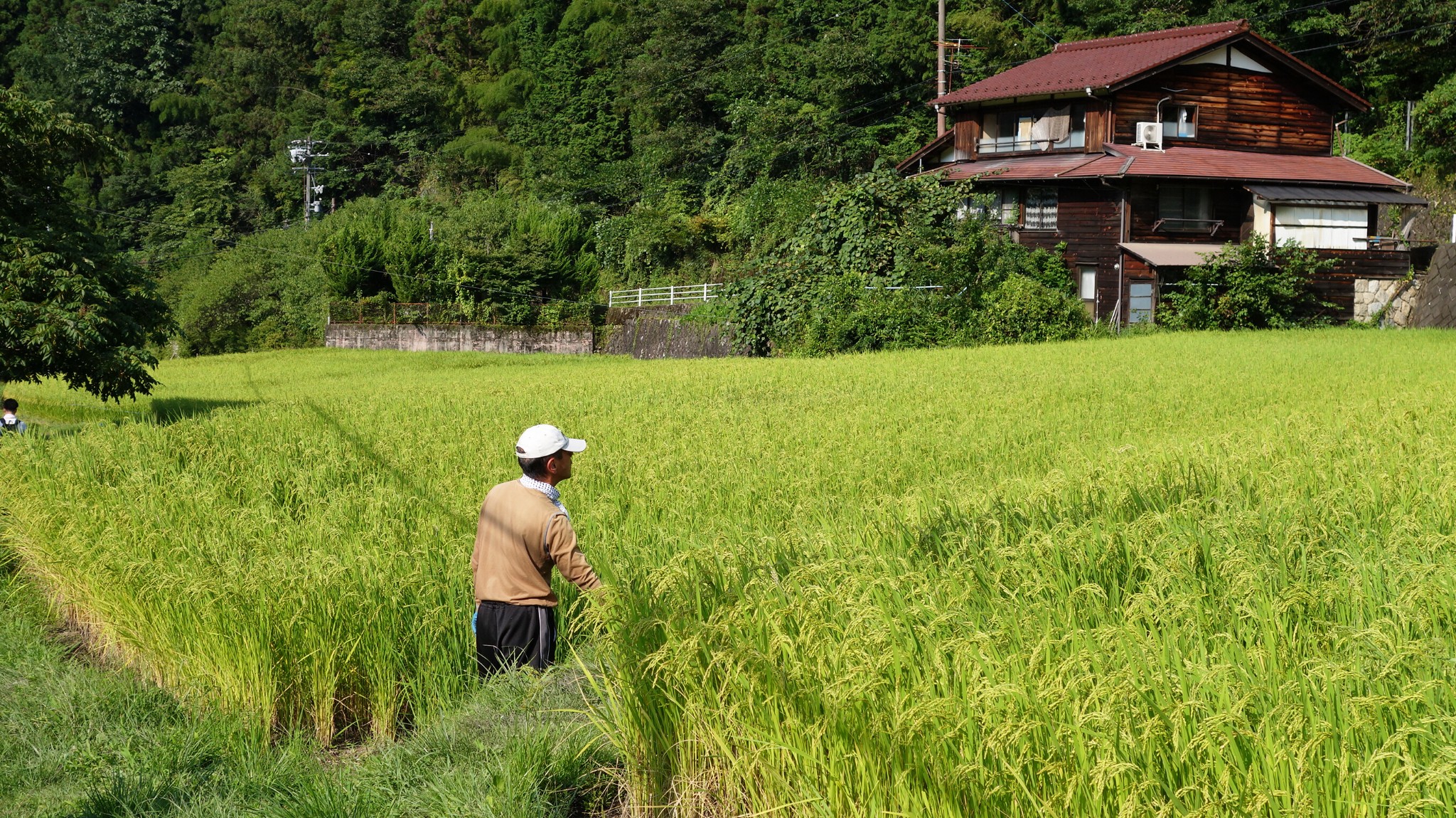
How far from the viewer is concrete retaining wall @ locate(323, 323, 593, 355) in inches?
1475

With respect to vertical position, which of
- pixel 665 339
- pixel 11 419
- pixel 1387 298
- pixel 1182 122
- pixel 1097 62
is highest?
pixel 1097 62

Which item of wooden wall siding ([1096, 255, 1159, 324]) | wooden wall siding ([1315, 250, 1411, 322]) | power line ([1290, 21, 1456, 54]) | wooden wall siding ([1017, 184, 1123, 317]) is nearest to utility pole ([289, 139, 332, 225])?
wooden wall siding ([1017, 184, 1123, 317])

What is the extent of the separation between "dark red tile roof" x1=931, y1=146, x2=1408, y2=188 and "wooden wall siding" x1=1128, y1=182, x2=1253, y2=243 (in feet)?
2.47

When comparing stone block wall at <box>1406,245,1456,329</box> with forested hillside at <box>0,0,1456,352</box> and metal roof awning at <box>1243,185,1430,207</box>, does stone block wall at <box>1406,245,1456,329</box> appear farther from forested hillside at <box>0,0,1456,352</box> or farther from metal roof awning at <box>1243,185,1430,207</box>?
forested hillside at <box>0,0,1456,352</box>

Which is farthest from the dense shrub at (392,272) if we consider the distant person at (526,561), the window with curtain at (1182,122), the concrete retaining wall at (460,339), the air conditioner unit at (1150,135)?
the distant person at (526,561)

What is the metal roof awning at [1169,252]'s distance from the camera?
1136 inches

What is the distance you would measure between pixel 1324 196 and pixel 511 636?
99.1 ft

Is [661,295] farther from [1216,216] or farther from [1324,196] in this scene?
[1324,196]

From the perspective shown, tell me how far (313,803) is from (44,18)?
90.1 m

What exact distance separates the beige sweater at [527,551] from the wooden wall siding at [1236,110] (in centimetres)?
2987

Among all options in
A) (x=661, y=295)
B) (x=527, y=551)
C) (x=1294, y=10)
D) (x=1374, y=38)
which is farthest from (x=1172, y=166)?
(x=527, y=551)

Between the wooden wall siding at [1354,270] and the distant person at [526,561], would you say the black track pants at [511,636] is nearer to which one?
the distant person at [526,561]

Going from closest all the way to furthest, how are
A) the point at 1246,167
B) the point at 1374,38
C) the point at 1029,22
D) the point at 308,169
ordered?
the point at 1246,167 → the point at 1374,38 → the point at 1029,22 → the point at 308,169

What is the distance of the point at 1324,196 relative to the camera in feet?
97.1
